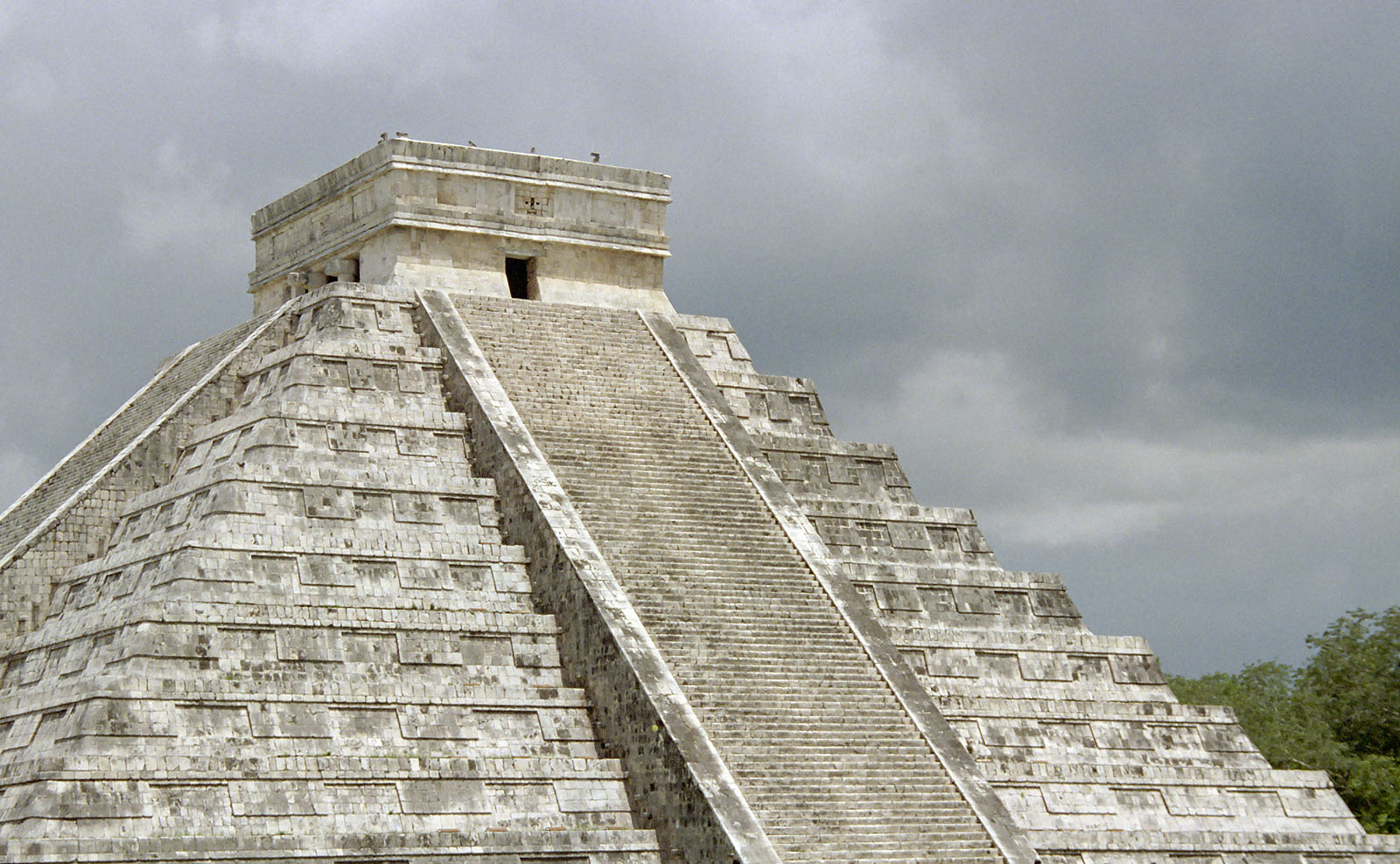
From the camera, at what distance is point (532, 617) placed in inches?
864

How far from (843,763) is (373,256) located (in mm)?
10320

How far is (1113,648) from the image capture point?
25516 mm

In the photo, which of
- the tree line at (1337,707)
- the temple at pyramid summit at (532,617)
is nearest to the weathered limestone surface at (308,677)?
the temple at pyramid summit at (532,617)

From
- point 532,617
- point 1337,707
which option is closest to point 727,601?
point 532,617

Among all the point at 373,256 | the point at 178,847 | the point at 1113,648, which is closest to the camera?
the point at 178,847

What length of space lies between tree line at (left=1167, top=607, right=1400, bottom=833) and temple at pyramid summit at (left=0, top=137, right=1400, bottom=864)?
350 inches

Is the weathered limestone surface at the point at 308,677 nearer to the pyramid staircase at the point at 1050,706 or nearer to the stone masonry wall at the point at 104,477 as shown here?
the stone masonry wall at the point at 104,477

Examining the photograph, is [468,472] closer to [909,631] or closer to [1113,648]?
[909,631]

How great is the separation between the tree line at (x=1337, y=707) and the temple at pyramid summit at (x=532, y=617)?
889cm

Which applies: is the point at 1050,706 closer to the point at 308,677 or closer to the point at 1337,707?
the point at 308,677

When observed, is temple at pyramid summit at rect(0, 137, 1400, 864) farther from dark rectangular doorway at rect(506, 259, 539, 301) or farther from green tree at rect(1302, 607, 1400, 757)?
green tree at rect(1302, 607, 1400, 757)

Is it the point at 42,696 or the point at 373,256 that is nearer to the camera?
the point at 42,696

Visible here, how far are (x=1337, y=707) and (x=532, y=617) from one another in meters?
21.6

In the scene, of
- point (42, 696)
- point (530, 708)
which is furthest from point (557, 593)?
point (42, 696)
